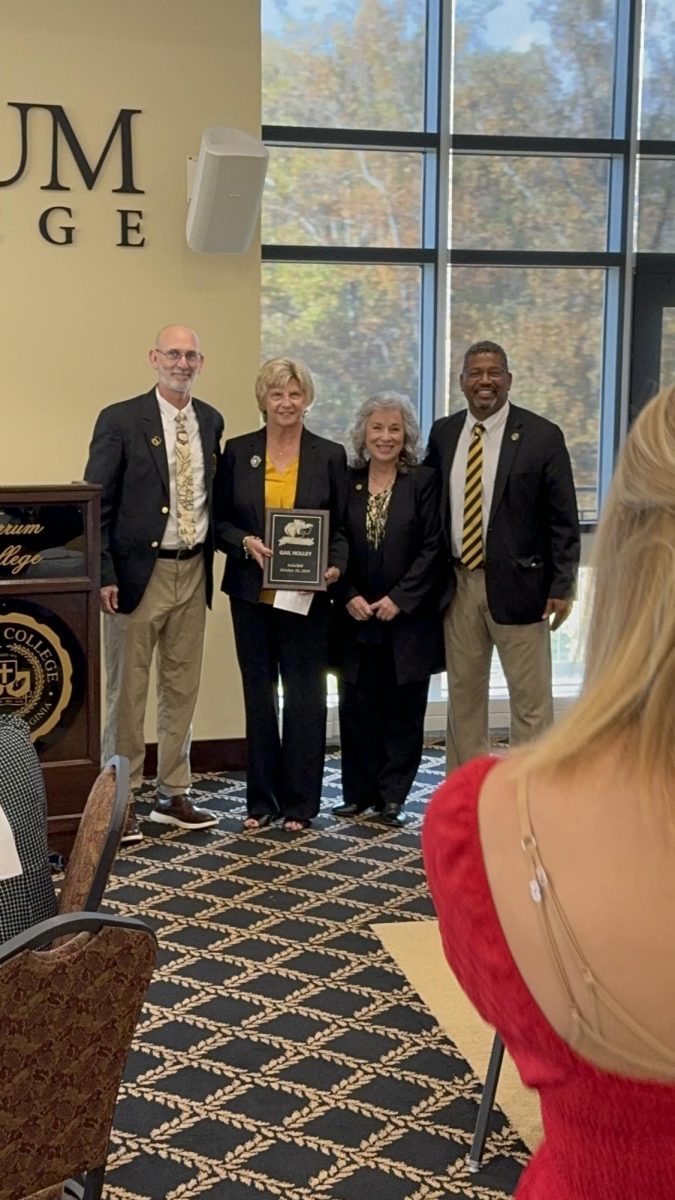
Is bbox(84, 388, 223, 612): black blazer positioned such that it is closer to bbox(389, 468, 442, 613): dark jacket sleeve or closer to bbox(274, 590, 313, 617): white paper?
bbox(274, 590, 313, 617): white paper

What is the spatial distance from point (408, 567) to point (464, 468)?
446 mm

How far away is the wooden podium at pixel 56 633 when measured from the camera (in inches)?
183

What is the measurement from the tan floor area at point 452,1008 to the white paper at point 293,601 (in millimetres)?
1324

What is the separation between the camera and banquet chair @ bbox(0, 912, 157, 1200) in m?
1.94

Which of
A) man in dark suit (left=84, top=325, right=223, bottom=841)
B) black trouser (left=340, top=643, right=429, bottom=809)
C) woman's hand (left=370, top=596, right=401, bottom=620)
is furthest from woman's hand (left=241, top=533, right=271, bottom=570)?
black trouser (left=340, top=643, right=429, bottom=809)

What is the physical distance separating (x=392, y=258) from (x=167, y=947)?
383cm

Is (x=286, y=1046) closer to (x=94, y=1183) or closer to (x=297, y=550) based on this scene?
(x=94, y=1183)

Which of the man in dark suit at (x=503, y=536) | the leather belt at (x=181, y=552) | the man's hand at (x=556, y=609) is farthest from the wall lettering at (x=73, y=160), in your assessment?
the man's hand at (x=556, y=609)

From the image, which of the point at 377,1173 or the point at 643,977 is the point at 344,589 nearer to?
the point at 377,1173

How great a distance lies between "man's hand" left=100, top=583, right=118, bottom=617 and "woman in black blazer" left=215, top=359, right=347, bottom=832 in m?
0.44

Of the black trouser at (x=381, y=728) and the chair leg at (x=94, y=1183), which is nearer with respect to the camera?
the chair leg at (x=94, y=1183)

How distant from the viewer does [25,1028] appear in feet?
6.36

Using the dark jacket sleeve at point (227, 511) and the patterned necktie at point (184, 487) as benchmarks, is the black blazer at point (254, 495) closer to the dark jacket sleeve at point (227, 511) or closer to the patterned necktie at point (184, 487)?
the dark jacket sleeve at point (227, 511)

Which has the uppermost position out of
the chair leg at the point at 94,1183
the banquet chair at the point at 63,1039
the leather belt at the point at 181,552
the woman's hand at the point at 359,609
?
the leather belt at the point at 181,552
